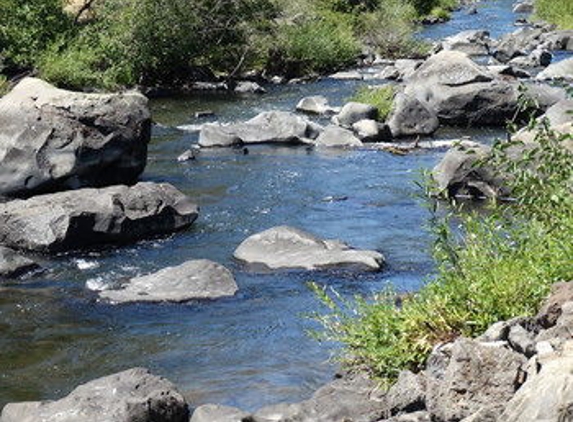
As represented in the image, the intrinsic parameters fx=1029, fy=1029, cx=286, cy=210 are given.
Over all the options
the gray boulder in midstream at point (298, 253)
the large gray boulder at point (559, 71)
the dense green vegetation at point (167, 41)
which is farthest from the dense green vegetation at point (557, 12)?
the gray boulder in midstream at point (298, 253)

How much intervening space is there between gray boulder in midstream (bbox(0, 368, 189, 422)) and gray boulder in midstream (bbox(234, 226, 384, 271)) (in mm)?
5888

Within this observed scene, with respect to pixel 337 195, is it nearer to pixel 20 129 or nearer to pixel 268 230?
pixel 268 230

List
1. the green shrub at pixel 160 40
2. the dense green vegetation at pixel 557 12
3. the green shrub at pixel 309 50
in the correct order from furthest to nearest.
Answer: the dense green vegetation at pixel 557 12 < the green shrub at pixel 309 50 < the green shrub at pixel 160 40

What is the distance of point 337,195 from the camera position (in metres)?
20.9

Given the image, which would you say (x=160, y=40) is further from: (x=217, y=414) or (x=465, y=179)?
(x=217, y=414)

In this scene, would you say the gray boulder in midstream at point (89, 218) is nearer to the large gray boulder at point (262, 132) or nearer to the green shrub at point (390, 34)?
the large gray boulder at point (262, 132)

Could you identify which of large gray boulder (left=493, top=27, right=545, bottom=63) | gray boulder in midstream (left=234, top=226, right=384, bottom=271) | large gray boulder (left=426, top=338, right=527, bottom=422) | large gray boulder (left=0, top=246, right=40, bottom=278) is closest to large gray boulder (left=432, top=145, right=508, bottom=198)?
gray boulder in midstream (left=234, top=226, right=384, bottom=271)

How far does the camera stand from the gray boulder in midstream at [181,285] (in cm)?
1452

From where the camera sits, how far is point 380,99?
28844 mm

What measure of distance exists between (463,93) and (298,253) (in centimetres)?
1363

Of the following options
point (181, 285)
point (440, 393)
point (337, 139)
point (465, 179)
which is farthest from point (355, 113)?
point (440, 393)

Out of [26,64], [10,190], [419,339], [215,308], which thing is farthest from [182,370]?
[26,64]

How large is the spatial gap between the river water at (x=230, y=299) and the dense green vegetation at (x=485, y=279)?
1.44m

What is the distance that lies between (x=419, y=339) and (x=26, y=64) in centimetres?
2692
